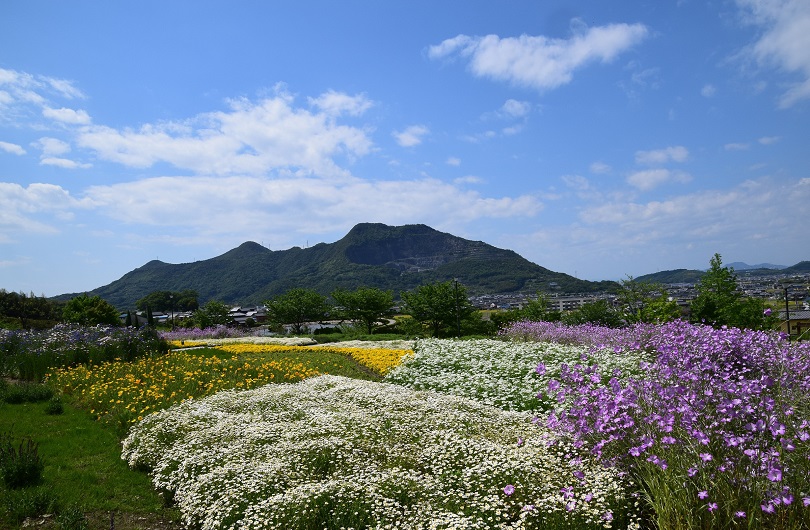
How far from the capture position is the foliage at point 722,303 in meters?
13.5

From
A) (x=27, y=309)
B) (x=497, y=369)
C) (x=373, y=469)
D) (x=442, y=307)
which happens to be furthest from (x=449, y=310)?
(x=27, y=309)

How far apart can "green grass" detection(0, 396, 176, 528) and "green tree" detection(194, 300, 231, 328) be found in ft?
102

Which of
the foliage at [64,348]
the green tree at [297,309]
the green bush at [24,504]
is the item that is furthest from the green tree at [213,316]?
the green bush at [24,504]

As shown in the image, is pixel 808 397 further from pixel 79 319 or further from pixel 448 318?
pixel 79 319

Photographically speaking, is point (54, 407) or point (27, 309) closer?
point (54, 407)

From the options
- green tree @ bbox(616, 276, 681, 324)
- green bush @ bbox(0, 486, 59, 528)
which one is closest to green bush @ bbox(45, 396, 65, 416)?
green bush @ bbox(0, 486, 59, 528)

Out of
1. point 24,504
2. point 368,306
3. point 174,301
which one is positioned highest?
point 174,301

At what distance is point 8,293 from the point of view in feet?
103

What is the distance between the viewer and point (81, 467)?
5.64m

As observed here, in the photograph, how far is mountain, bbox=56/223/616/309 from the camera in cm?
11144

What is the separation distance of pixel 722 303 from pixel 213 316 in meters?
34.7

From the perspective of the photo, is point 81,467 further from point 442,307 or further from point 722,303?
point 442,307

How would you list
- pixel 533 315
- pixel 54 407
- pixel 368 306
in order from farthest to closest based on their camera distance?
1. pixel 368 306
2. pixel 533 315
3. pixel 54 407

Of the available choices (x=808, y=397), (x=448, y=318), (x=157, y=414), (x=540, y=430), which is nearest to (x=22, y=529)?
(x=157, y=414)
